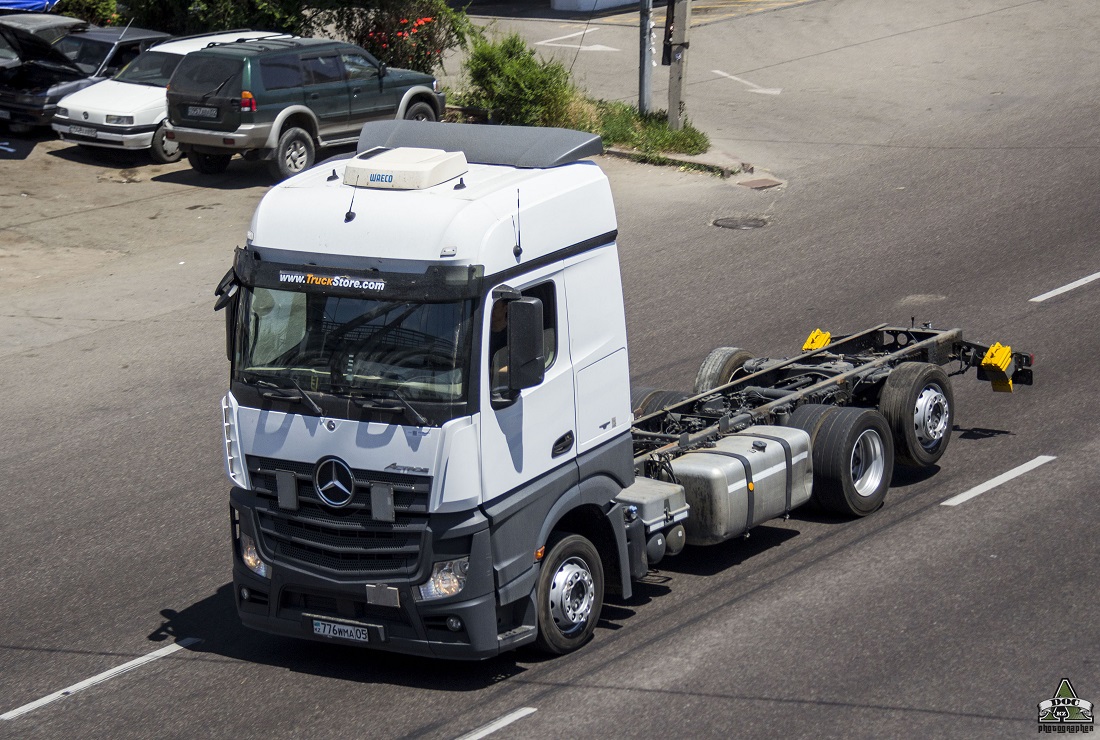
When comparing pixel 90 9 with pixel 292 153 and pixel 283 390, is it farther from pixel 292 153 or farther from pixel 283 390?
pixel 283 390

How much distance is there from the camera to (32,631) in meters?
8.96

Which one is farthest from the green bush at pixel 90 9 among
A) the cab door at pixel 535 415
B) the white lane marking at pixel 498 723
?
the white lane marking at pixel 498 723

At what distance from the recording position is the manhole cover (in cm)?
1869

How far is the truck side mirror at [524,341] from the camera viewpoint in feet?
24.4

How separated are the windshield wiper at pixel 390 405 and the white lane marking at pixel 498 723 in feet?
5.51

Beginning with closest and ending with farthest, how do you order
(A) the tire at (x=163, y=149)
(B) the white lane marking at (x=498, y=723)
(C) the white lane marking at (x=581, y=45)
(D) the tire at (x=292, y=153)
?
1. (B) the white lane marking at (x=498, y=723)
2. (D) the tire at (x=292, y=153)
3. (A) the tire at (x=163, y=149)
4. (C) the white lane marking at (x=581, y=45)

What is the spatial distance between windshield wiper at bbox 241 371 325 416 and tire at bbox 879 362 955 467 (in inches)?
195

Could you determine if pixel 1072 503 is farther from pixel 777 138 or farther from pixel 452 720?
pixel 777 138

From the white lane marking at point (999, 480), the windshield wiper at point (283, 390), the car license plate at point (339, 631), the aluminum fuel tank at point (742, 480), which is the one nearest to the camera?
the windshield wiper at point (283, 390)

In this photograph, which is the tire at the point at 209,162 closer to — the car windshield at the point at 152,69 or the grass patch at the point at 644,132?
the car windshield at the point at 152,69

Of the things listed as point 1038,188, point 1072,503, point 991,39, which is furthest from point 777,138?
point 1072,503

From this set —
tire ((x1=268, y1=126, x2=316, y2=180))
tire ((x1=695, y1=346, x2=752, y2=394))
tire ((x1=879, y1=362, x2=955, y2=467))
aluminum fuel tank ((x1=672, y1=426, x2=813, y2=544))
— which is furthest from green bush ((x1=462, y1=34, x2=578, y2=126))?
aluminum fuel tank ((x1=672, y1=426, x2=813, y2=544))

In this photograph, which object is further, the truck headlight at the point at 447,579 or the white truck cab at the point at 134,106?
the white truck cab at the point at 134,106
